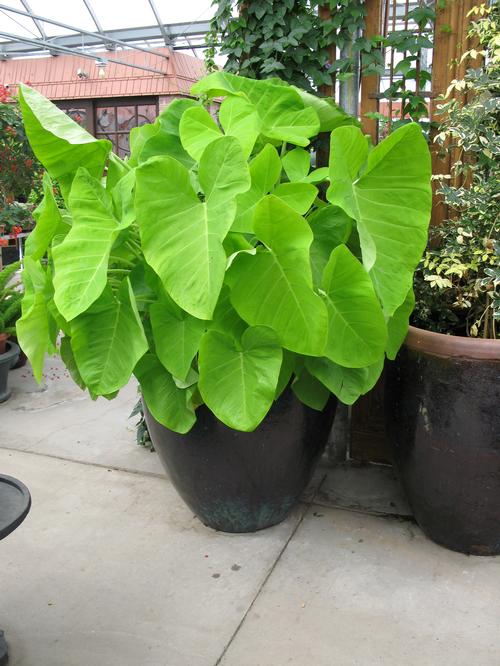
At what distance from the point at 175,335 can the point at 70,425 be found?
1.53 metres

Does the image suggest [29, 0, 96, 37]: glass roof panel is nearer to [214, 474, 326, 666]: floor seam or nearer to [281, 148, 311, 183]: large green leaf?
[281, 148, 311, 183]: large green leaf

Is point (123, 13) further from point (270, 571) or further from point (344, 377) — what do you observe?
point (270, 571)

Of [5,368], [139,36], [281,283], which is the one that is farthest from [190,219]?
[139,36]

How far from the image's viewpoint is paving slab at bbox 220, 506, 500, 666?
154 cm

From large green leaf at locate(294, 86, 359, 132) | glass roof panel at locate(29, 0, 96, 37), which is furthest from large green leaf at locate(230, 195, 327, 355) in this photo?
glass roof panel at locate(29, 0, 96, 37)

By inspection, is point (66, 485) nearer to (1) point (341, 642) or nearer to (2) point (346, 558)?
(2) point (346, 558)

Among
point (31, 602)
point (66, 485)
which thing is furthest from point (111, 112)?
point (31, 602)

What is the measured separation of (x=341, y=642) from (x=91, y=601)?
2.25 ft

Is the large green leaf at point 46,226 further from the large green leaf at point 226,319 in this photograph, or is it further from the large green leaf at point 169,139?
the large green leaf at point 226,319

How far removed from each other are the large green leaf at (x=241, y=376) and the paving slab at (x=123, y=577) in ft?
1.81

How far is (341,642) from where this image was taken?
61.8 inches

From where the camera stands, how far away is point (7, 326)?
344 centimetres

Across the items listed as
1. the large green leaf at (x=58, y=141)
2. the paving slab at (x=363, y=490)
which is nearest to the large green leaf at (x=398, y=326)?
the paving slab at (x=363, y=490)

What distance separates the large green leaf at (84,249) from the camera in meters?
1.47
